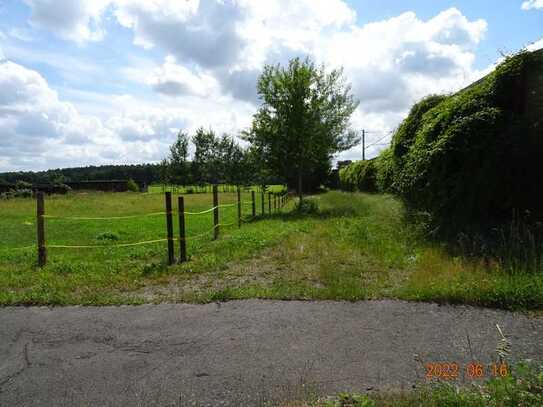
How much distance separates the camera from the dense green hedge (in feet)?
23.2

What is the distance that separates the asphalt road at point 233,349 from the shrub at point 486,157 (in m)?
3.78

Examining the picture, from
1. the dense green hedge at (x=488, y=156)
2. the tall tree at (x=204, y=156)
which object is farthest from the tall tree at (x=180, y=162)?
the dense green hedge at (x=488, y=156)

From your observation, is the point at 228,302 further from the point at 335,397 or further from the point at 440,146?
the point at 440,146

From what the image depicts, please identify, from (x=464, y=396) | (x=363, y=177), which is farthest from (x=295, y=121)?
(x=464, y=396)

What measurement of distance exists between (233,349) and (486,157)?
628 centimetres

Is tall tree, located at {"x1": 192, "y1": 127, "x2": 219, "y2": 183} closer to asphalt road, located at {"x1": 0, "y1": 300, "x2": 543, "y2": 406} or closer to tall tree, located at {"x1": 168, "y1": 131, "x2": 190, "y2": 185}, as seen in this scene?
tall tree, located at {"x1": 168, "y1": 131, "x2": 190, "y2": 185}

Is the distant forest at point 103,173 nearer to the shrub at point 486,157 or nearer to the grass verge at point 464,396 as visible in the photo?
the shrub at point 486,157

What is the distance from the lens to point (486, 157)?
24.1ft

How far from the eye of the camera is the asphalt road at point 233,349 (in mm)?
3068

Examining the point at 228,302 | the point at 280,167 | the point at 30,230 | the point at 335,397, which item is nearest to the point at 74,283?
the point at 228,302
